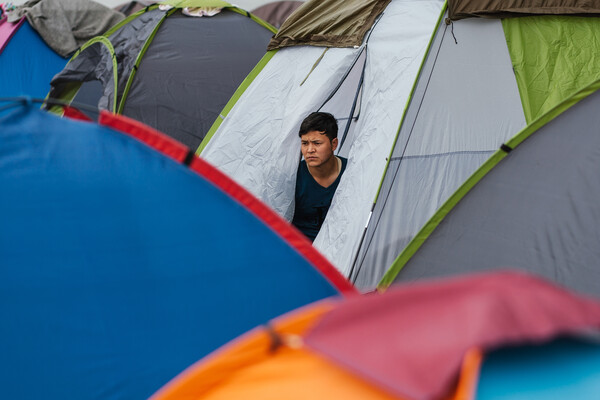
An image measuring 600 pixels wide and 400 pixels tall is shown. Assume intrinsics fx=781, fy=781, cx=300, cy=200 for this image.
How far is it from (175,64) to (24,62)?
2082mm

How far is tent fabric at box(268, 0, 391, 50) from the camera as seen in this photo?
132 inches

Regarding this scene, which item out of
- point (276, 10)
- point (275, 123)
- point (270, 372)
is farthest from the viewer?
point (276, 10)

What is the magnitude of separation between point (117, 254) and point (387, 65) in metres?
1.69

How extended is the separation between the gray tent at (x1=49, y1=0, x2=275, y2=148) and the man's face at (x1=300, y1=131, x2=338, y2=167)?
159 cm

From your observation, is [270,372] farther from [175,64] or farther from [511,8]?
[175,64]

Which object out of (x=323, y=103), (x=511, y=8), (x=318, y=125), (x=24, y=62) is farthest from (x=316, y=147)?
(x=24, y=62)

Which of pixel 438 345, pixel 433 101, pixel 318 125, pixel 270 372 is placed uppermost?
pixel 433 101

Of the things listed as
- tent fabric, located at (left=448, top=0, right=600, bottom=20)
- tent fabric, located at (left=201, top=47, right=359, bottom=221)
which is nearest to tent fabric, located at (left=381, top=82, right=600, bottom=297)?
tent fabric, located at (left=448, top=0, right=600, bottom=20)

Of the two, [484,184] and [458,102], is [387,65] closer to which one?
Answer: [458,102]

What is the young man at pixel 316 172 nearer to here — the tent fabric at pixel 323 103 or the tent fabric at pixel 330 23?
the tent fabric at pixel 323 103

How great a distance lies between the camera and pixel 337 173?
3236mm

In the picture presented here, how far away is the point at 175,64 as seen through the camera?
15.6ft

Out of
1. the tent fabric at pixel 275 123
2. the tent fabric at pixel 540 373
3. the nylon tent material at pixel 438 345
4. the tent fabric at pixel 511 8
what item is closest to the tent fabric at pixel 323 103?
the tent fabric at pixel 275 123

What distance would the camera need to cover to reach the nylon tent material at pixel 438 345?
102cm
